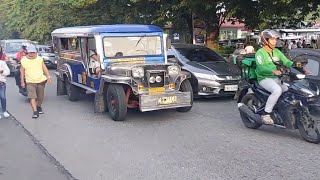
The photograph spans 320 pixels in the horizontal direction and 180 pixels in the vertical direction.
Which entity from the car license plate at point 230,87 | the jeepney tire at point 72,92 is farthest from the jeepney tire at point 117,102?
the car license plate at point 230,87

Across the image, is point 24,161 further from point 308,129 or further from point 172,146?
point 308,129

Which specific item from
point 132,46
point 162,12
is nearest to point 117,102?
point 132,46

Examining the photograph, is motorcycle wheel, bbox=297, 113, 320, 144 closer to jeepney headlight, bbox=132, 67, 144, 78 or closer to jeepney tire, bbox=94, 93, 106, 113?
jeepney headlight, bbox=132, 67, 144, 78

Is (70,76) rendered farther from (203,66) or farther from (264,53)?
(264,53)

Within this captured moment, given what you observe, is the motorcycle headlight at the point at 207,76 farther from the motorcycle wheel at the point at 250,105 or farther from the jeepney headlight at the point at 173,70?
the motorcycle wheel at the point at 250,105

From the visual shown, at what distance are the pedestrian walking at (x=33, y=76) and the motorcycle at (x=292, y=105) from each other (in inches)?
177

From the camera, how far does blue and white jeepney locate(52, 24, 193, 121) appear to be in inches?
335

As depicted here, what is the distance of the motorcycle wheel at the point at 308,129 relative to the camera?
21.2 feet

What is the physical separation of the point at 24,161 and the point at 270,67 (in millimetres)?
4029

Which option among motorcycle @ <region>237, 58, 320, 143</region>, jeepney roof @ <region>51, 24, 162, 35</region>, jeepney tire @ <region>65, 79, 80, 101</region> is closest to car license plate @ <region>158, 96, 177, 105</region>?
motorcycle @ <region>237, 58, 320, 143</region>

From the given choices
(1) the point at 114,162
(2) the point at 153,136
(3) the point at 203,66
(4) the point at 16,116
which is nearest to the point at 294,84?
(2) the point at 153,136

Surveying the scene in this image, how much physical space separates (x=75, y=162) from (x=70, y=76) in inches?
221

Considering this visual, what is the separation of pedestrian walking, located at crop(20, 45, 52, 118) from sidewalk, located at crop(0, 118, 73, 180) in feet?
4.63

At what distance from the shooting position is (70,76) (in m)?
11.3
